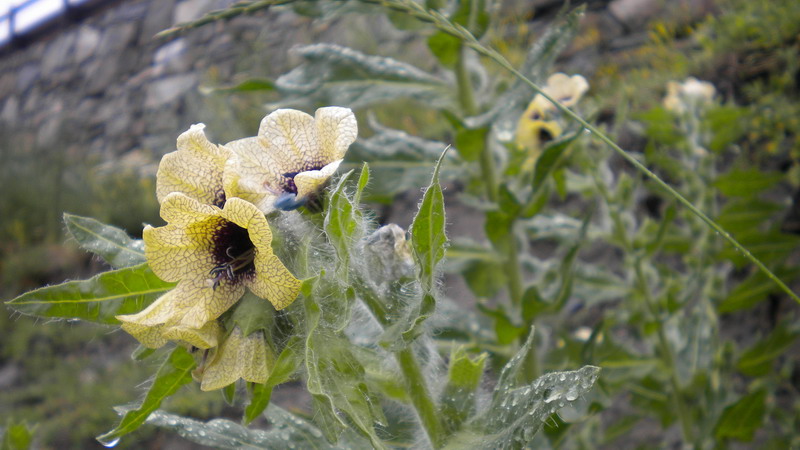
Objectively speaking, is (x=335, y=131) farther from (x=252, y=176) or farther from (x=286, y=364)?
(x=286, y=364)

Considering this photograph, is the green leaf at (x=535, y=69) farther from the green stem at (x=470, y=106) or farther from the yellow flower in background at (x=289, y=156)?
the yellow flower in background at (x=289, y=156)

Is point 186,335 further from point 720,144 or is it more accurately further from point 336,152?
point 720,144

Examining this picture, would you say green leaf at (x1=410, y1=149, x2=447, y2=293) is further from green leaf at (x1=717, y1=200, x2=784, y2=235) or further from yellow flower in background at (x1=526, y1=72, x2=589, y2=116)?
green leaf at (x1=717, y1=200, x2=784, y2=235)

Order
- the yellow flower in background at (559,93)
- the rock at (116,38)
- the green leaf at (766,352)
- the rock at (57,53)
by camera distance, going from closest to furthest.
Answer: the yellow flower in background at (559,93) < the green leaf at (766,352) < the rock at (116,38) < the rock at (57,53)

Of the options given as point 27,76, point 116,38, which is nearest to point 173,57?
point 116,38

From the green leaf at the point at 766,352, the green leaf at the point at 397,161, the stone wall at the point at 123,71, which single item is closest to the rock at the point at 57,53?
the stone wall at the point at 123,71

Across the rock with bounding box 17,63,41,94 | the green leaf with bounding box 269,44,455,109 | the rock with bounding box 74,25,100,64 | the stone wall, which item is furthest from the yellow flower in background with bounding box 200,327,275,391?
the rock with bounding box 17,63,41,94
